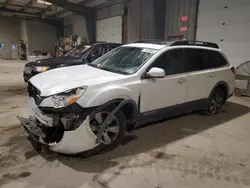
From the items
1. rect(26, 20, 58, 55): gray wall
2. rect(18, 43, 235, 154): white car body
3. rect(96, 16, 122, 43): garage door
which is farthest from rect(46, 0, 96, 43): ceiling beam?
rect(18, 43, 235, 154): white car body

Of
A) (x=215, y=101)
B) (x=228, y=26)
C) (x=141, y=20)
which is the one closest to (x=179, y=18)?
(x=141, y=20)

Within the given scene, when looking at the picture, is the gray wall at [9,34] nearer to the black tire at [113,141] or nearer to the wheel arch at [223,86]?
the wheel arch at [223,86]

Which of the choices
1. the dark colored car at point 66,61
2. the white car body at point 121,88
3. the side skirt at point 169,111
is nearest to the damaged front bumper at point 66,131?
the white car body at point 121,88

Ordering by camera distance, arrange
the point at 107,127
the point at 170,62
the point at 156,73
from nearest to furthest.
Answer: the point at 107,127
the point at 156,73
the point at 170,62

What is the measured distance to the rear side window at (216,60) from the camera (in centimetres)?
400

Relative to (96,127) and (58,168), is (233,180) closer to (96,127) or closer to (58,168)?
(96,127)

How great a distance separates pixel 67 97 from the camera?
2322 millimetres

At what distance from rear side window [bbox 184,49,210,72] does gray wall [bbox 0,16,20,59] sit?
22.2m

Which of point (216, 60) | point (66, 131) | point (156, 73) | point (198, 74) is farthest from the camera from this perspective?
point (216, 60)

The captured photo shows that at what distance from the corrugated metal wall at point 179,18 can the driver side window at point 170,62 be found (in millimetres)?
5337

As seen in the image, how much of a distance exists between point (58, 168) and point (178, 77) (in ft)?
7.25

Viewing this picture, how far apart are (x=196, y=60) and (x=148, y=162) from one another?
211 centimetres

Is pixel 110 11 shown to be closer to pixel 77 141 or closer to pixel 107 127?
pixel 107 127

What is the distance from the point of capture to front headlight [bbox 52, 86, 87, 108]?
7.51ft
